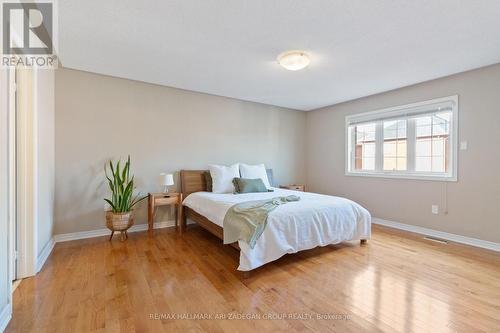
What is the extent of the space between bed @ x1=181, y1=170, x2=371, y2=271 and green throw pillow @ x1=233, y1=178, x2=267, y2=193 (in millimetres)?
612

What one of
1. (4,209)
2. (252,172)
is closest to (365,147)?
(252,172)

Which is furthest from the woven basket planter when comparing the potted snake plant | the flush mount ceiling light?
the flush mount ceiling light

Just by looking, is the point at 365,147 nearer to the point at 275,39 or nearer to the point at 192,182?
the point at 275,39

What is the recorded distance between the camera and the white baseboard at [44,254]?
2277 mm

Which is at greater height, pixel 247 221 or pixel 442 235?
pixel 247 221

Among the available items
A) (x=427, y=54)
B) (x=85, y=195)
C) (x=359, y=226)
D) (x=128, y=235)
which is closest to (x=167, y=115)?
(x=85, y=195)

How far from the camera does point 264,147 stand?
16.2 feet

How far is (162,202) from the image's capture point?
3451 mm

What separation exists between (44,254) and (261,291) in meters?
2.39

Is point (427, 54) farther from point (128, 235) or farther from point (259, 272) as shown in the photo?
point (128, 235)

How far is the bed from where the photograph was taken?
2267mm
